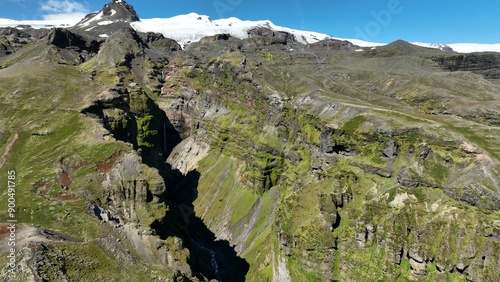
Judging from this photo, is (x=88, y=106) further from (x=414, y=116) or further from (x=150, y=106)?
(x=414, y=116)

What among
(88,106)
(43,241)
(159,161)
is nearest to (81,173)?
(43,241)

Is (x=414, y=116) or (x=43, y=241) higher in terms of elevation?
(x=414, y=116)

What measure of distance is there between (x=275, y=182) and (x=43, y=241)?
300ft

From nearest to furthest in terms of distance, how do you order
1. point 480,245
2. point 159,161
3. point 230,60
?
point 480,245
point 159,161
point 230,60

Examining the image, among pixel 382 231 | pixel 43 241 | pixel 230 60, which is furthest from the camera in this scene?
pixel 230 60

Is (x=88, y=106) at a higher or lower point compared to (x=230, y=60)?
lower

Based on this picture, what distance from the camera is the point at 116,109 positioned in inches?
5320

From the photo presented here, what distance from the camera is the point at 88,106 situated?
122 m

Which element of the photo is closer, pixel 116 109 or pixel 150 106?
pixel 116 109

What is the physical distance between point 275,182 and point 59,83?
105 meters

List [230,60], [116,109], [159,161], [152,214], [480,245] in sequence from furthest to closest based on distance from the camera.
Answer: [230,60], [159,161], [116,109], [152,214], [480,245]

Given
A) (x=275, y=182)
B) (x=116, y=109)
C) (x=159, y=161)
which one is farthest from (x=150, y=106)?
(x=275, y=182)

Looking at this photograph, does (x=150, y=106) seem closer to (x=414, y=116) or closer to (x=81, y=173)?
(x=81, y=173)

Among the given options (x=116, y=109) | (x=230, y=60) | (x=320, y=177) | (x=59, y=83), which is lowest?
(x=320, y=177)
